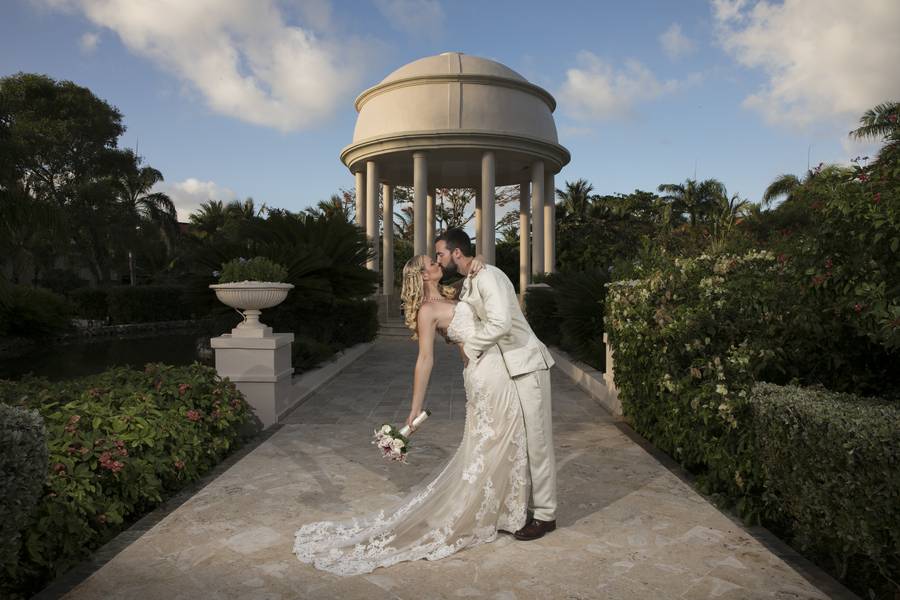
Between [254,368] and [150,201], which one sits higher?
[150,201]

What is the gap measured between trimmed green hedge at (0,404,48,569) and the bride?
53.1 inches

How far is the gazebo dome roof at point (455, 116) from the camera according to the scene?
2053 cm

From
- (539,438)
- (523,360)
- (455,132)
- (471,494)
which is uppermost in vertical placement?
(455,132)

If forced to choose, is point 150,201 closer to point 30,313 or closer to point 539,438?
point 30,313

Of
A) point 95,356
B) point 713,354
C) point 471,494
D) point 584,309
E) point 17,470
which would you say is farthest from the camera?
point 95,356

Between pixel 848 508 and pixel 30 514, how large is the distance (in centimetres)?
385

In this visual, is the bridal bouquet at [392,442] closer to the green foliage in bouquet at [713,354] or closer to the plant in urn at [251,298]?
the green foliage in bouquet at [713,354]

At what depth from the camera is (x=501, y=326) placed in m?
3.63

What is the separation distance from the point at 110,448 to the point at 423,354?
2.08 metres

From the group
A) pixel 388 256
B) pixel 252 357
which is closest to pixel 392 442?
pixel 252 357

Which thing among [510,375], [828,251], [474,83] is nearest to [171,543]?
[510,375]

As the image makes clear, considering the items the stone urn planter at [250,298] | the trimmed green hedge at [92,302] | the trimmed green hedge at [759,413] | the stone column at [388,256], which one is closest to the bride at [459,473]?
A: the trimmed green hedge at [759,413]

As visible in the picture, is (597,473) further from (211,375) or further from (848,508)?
(211,375)

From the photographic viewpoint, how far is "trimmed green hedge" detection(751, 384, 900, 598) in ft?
9.34
